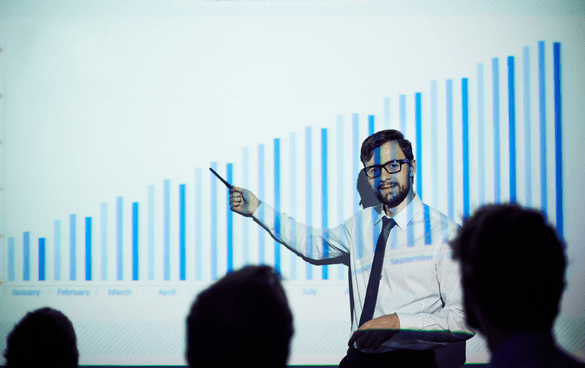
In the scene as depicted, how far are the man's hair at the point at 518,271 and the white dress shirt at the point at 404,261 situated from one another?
1.88 ft

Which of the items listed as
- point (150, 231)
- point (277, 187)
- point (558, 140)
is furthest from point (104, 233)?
point (558, 140)

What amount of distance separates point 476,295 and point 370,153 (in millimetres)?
763

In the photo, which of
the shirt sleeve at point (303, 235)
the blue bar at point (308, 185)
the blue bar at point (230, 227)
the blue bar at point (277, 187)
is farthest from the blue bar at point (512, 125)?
the blue bar at point (230, 227)

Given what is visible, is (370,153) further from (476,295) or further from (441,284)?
(476,295)

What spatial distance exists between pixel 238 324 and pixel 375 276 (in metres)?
0.85

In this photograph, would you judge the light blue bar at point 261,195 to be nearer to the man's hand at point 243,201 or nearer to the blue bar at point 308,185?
the man's hand at point 243,201

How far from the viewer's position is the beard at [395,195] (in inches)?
52.1

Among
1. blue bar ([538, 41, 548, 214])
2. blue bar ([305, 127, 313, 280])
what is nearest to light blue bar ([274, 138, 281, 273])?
blue bar ([305, 127, 313, 280])

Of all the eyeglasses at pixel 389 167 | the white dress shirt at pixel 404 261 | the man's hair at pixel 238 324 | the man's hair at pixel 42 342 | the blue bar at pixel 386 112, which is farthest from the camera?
the blue bar at pixel 386 112

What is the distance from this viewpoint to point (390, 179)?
1.32m

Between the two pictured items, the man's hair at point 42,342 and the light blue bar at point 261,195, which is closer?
the man's hair at point 42,342

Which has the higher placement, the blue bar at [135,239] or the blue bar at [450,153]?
the blue bar at [450,153]

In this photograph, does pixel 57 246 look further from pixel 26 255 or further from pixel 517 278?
pixel 517 278

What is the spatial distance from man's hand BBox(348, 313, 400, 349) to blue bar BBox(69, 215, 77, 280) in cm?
120
